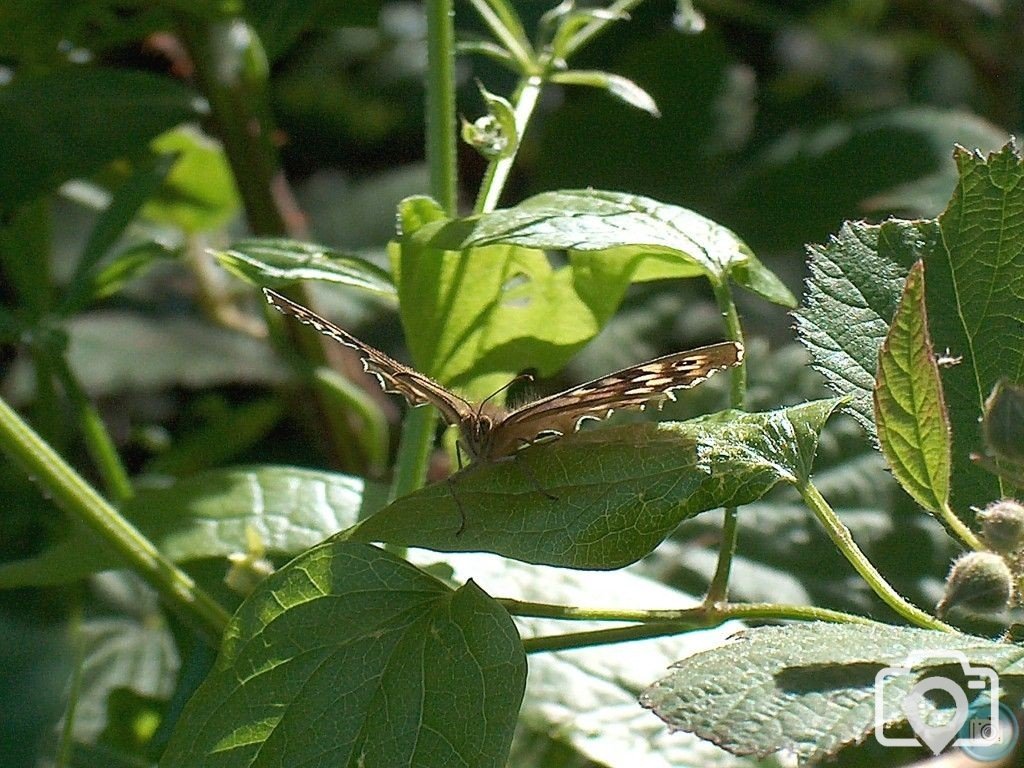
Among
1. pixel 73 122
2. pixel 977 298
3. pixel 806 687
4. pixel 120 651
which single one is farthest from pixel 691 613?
pixel 120 651

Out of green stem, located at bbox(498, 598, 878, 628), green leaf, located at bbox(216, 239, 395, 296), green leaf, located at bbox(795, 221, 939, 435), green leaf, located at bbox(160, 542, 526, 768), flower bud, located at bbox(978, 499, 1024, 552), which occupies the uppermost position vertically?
green leaf, located at bbox(795, 221, 939, 435)

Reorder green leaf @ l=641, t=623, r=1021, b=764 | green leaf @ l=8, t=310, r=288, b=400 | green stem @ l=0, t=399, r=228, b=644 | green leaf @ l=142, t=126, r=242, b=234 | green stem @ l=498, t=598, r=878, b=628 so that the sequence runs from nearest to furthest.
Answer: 1. green leaf @ l=641, t=623, r=1021, b=764
2. green stem @ l=498, t=598, r=878, b=628
3. green stem @ l=0, t=399, r=228, b=644
4. green leaf @ l=142, t=126, r=242, b=234
5. green leaf @ l=8, t=310, r=288, b=400

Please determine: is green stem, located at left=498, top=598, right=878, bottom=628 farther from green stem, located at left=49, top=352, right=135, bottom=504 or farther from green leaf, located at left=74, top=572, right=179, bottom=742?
green leaf, located at left=74, top=572, right=179, bottom=742

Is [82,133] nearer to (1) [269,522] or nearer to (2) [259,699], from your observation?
(1) [269,522]

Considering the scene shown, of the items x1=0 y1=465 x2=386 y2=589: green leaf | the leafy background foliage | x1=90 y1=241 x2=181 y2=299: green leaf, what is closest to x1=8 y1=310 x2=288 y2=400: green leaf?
the leafy background foliage

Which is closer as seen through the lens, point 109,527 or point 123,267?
point 109,527

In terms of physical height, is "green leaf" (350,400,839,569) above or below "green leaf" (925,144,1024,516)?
below

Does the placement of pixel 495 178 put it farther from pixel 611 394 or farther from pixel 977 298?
pixel 977 298

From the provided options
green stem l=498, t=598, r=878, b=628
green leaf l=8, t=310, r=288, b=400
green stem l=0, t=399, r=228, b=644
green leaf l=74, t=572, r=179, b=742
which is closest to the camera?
green stem l=498, t=598, r=878, b=628
